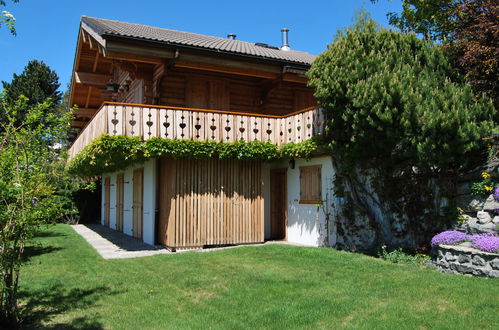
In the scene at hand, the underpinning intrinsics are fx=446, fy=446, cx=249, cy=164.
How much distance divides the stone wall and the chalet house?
159 inches

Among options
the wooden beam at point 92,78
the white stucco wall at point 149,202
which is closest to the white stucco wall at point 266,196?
the white stucco wall at point 149,202

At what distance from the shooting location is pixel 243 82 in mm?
15797

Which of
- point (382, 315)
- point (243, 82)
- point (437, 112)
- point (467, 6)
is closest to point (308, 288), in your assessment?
point (382, 315)

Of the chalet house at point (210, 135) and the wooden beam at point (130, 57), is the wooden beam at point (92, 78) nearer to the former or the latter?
the chalet house at point (210, 135)

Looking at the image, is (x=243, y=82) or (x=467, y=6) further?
(x=243, y=82)

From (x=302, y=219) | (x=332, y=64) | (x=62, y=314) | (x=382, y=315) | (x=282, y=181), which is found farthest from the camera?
(x=282, y=181)

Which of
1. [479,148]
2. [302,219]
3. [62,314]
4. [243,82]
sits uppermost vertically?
[243,82]

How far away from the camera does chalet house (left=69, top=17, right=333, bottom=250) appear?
1212 cm

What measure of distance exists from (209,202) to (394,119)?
19.1 feet

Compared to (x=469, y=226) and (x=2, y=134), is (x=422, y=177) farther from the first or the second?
(x=2, y=134)

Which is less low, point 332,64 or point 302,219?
point 332,64

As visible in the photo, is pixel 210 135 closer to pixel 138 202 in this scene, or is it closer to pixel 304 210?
pixel 304 210

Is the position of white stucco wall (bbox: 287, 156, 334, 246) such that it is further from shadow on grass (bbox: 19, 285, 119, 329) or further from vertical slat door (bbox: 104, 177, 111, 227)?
vertical slat door (bbox: 104, 177, 111, 227)

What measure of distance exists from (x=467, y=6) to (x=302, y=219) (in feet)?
22.8
